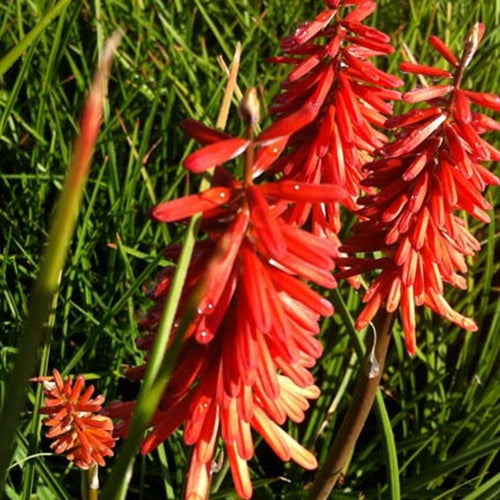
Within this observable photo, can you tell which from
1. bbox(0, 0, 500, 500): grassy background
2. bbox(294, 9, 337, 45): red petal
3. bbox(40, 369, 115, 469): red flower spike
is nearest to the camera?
bbox(40, 369, 115, 469): red flower spike

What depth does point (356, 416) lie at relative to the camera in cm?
152

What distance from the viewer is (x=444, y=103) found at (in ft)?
5.00

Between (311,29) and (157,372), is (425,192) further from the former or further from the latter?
(157,372)

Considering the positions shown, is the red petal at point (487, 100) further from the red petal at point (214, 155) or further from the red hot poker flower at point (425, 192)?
the red petal at point (214, 155)

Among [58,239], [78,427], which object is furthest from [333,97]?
[58,239]

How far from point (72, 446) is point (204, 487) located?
0.33 metres

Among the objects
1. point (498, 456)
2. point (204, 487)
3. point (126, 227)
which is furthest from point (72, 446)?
point (498, 456)

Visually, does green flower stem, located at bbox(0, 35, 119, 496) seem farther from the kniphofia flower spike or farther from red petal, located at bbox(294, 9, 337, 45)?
red petal, located at bbox(294, 9, 337, 45)

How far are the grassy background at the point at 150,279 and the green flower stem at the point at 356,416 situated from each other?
235mm

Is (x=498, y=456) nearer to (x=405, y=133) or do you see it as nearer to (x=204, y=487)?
(x=405, y=133)

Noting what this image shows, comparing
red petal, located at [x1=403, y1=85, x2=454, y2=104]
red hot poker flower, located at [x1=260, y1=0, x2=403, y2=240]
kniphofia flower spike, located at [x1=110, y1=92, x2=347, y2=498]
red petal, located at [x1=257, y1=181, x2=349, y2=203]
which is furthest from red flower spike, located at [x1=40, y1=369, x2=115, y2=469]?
red petal, located at [x1=403, y1=85, x2=454, y2=104]

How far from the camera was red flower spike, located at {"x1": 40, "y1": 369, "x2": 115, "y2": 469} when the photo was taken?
4.48ft

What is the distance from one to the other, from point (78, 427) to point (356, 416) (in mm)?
475

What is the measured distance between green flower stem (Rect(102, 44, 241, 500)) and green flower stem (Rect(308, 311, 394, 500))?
0.68 meters
